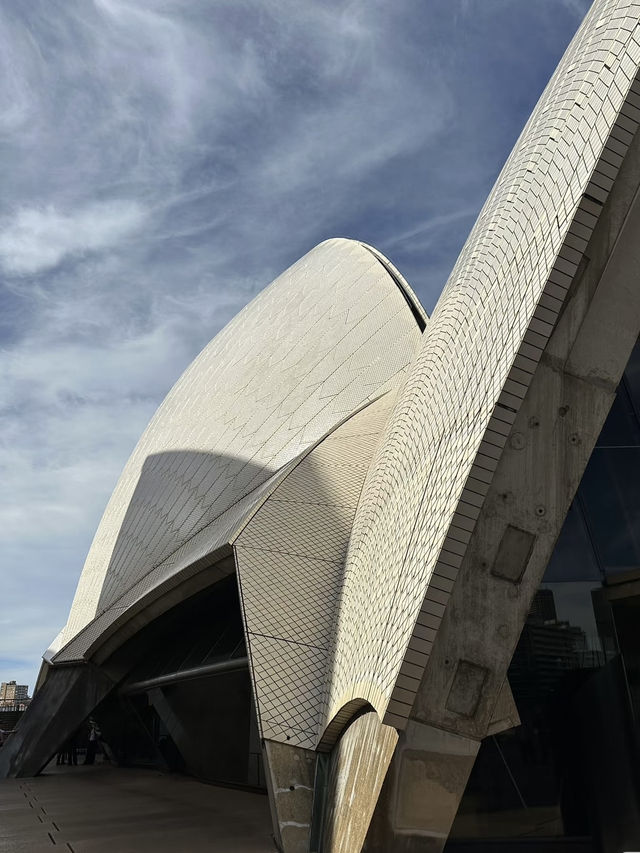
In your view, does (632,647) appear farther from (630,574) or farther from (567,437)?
(567,437)

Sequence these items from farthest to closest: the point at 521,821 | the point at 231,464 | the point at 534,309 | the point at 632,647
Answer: the point at 231,464
the point at 632,647
the point at 521,821
the point at 534,309

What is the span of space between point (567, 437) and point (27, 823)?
7.81 m

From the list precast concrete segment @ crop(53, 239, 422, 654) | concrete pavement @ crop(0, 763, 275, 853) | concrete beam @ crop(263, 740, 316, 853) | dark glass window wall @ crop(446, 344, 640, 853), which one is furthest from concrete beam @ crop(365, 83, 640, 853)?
precast concrete segment @ crop(53, 239, 422, 654)

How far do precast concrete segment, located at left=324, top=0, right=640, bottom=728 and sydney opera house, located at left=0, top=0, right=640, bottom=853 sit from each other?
2 cm

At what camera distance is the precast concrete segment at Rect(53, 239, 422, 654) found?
14117 mm

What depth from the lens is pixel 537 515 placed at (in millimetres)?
5594

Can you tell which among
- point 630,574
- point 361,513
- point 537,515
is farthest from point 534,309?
point 361,513

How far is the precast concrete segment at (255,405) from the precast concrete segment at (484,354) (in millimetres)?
5988

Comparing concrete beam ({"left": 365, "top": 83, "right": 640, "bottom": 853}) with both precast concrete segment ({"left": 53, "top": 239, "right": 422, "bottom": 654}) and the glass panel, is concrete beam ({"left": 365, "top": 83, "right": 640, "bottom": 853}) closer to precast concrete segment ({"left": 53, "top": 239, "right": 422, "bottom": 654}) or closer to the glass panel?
the glass panel

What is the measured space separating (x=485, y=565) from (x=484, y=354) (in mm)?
1588

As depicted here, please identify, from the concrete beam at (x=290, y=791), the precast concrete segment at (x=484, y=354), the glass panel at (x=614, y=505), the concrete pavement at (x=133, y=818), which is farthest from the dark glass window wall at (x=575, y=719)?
the concrete pavement at (x=133, y=818)

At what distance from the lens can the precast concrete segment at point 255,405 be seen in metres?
14.1

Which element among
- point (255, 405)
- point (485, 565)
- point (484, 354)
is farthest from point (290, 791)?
point (255, 405)

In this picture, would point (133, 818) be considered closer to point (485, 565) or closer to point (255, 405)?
point (485, 565)
